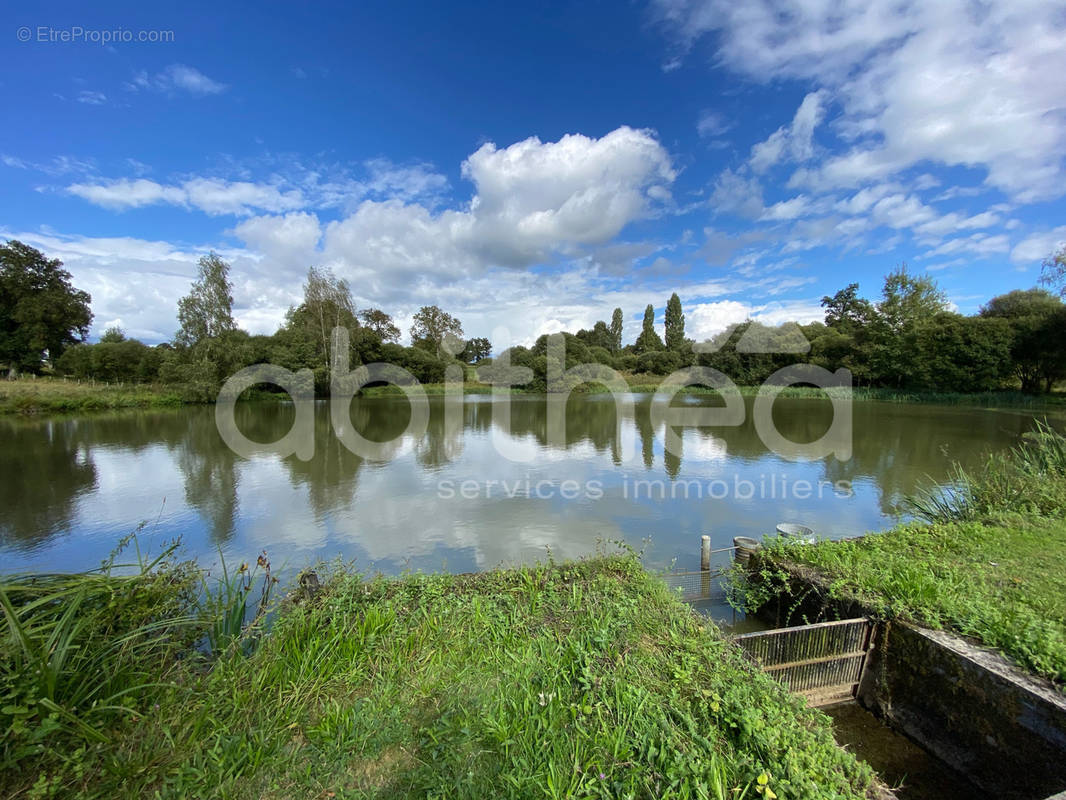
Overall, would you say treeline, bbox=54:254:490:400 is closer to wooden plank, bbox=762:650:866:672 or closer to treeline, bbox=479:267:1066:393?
treeline, bbox=479:267:1066:393

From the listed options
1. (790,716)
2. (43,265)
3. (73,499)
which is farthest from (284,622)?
(43,265)

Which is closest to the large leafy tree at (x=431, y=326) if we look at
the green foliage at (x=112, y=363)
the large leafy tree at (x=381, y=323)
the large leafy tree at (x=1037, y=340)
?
the large leafy tree at (x=381, y=323)

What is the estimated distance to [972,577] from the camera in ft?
11.7

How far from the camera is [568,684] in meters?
2.30

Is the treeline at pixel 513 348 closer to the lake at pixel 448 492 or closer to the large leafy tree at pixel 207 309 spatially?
the large leafy tree at pixel 207 309

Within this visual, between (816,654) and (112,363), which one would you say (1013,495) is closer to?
(816,654)

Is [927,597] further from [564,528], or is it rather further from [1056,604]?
[564,528]

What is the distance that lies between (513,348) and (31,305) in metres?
31.3

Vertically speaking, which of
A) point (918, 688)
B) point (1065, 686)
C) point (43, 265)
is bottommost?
point (918, 688)

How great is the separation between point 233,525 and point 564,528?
541cm

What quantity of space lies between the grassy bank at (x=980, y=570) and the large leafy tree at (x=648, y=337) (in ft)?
153

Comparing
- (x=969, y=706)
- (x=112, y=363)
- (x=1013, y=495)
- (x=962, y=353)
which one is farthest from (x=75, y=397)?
(x=962, y=353)

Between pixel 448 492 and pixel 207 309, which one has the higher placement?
pixel 207 309

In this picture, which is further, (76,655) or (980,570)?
(980,570)
